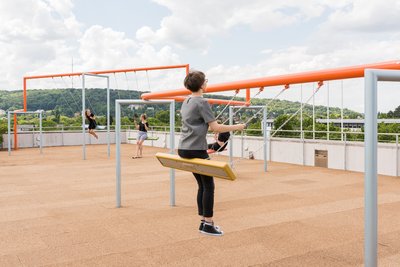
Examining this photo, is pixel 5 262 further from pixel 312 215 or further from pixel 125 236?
pixel 312 215

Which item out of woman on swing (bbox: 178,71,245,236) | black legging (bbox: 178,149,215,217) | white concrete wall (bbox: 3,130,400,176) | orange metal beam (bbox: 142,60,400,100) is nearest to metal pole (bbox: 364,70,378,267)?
orange metal beam (bbox: 142,60,400,100)

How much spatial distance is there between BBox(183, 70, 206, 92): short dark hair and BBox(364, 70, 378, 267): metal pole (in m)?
1.80

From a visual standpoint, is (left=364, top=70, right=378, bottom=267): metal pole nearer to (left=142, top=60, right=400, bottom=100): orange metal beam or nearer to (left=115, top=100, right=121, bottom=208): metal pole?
(left=142, top=60, right=400, bottom=100): orange metal beam

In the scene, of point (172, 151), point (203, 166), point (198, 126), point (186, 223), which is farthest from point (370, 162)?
point (172, 151)

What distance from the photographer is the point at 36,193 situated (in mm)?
6844

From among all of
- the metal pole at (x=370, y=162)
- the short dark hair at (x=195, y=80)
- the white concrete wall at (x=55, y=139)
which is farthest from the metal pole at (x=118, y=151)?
the white concrete wall at (x=55, y=139)

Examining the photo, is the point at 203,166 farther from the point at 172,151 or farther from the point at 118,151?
the point at 118,151

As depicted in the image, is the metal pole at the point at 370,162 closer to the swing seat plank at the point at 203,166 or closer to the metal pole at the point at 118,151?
the swing seat plank at the point at 203,166

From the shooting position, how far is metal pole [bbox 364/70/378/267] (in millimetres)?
2352

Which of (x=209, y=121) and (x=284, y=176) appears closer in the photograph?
(x=209, y=121)

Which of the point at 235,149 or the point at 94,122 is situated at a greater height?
the point at 94,122

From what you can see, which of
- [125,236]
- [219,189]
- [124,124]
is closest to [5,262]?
[125,236]

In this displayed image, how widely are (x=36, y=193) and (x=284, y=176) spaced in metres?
5.00

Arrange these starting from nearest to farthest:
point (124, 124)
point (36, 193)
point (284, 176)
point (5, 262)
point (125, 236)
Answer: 1. point (5, 262)
2. point (125, 236)
3. point (36, 193)
4. point (284, 176)
5. point (124, 124)
